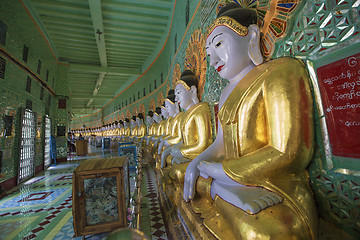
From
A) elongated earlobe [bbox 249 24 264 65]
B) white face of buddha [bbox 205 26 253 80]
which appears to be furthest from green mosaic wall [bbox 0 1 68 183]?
elongated earlobe [bbox 249 24 264 65]

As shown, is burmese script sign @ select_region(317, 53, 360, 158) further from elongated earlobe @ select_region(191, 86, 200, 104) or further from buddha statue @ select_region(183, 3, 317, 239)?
elongated earlobe @ select_region(191, 86, 200, 104)

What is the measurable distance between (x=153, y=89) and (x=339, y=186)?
727 centimetres

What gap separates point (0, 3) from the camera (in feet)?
12.0

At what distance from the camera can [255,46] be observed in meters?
1.36

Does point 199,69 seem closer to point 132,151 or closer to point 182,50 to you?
point 182,50

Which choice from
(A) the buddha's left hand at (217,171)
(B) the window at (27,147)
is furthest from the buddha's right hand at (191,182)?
(B) the window at (27,147)

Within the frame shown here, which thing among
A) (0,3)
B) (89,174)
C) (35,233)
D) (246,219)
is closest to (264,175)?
(246,219)

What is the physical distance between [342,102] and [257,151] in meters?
0.47

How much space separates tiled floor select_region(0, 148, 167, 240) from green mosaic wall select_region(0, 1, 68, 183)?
3.10 feet

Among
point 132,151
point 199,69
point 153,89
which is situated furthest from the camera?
point 153,89

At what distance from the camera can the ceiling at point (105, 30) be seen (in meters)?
5.63

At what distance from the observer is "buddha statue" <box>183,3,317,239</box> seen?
82 centimetres

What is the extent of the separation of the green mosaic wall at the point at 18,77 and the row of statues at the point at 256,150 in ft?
15.3

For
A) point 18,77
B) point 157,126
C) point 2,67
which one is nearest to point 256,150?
point 157,126
